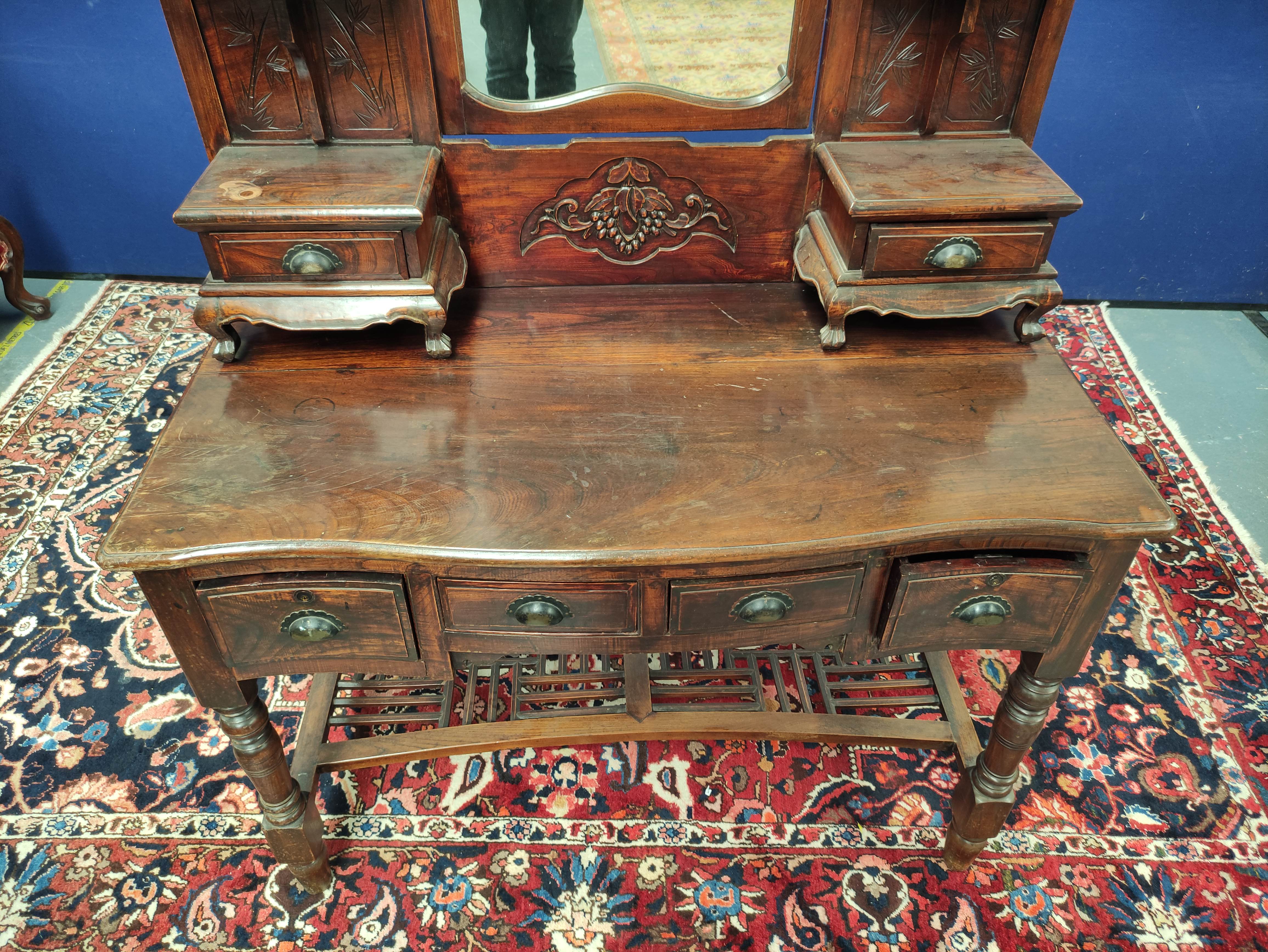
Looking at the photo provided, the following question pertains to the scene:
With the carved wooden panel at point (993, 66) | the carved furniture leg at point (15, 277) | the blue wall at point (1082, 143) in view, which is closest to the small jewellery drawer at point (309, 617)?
the carved wooden panel at point (993, 66)

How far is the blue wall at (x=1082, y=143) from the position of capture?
3.13 metres

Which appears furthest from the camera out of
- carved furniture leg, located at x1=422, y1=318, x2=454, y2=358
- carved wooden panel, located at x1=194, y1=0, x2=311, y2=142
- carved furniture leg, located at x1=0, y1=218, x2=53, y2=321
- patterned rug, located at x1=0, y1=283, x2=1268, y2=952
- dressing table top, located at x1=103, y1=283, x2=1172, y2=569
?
carved furniture leg, located at x1=0, y1=218, x2=53, y2=321

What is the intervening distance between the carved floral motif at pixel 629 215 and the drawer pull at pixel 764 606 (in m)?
0.84

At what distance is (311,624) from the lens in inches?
59.7

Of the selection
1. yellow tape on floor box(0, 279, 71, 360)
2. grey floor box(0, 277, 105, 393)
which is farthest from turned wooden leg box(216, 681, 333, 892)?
yellow tape on floor box(0, 279, 71, 360)

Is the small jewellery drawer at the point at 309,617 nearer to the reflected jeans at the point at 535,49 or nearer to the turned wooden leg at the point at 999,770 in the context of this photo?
the reflected jeans at the point at 535,49

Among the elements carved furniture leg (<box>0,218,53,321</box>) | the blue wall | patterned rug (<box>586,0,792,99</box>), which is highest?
patterned rug (<box>586,0,792,99</box>)

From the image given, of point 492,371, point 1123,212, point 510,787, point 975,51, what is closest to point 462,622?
point 492,371

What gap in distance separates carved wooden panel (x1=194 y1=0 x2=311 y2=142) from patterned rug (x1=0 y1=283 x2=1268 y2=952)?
1.50 m

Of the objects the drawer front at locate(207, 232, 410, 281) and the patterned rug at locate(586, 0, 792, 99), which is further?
the patterned rug at locate(586, 0, 792, 99)

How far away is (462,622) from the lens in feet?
5.09

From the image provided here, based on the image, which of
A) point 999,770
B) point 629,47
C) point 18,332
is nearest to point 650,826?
point 999,770

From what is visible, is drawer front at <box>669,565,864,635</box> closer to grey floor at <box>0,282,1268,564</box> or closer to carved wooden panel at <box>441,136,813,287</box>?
carved wooden panel at <box>441,136,813,287</box>

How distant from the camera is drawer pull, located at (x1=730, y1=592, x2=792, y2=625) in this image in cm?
154
